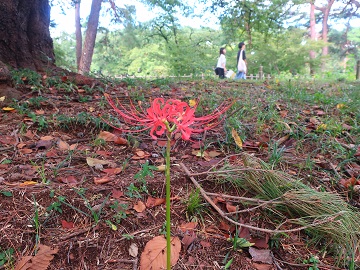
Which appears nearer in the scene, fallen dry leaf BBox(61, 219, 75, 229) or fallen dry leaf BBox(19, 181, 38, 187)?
fallen dry leaf BBox(61, 219, 75, 229)

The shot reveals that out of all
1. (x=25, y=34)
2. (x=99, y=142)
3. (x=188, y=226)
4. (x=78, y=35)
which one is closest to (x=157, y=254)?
(x=188, y=226)

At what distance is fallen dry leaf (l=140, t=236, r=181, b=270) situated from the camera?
118 cm

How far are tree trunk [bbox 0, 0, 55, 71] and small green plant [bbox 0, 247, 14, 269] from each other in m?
3.17

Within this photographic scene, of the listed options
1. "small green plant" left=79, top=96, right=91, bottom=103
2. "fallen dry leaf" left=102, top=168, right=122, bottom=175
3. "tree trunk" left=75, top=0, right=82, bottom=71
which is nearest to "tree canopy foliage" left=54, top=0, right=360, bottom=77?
"tree trunk" left=75, top=0, right=82, bottom=71

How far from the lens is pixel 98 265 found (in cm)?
118

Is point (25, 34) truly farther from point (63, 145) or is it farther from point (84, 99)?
point (63, 145)

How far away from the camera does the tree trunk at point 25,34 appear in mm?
3539

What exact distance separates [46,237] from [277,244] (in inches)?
40.0

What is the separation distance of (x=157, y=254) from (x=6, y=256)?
1.92 feet

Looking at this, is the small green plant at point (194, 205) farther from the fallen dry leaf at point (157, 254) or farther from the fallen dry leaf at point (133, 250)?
the fallen dry leaf at point (133, 250)

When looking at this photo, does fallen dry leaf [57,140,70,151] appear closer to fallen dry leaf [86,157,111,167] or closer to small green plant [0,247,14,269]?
fallen dry leaf [86,157,111,167]

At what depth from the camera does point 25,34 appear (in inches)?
149

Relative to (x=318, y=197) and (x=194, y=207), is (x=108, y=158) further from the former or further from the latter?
(x=318, y=197)

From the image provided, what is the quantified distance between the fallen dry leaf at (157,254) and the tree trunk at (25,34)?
333 cm
